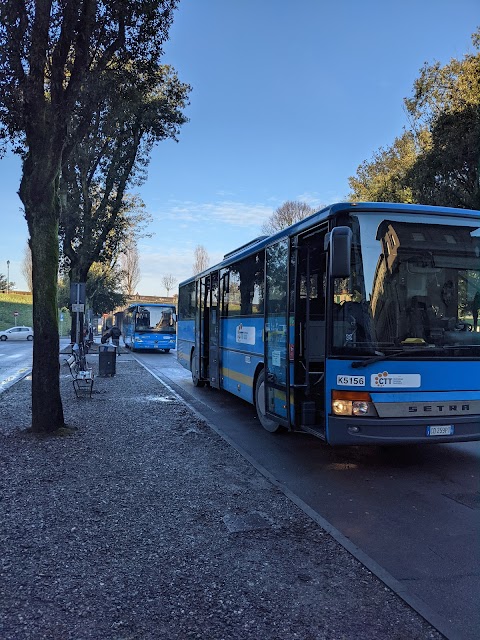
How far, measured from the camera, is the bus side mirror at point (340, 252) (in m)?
5.55

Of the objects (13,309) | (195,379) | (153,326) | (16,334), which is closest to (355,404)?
(195,379)

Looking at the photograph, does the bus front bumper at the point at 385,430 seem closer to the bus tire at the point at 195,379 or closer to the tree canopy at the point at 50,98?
the tree canopy at the point at 50,98

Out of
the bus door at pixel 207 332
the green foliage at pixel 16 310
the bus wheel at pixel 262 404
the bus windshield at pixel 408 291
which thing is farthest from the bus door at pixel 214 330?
the green foliage at pixel 16 310

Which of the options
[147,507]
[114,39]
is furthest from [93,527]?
[114,39]

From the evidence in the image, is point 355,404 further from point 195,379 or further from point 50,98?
point 195,379

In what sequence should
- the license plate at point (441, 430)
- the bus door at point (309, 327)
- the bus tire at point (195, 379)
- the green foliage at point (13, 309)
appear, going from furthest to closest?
1. the green foliage at point (13, 309)
2. the bus tire at point (195, 379)
3. the bus door at point (309, 327)
4. the license plate at point (441, 430)

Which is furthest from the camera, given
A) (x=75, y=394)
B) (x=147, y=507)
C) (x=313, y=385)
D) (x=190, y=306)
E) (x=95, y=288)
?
(x=95, y=288)

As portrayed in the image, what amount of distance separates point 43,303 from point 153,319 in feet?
78.9

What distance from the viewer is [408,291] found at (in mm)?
5852

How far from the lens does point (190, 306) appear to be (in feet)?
53.0

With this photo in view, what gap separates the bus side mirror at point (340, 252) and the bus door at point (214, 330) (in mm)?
6717

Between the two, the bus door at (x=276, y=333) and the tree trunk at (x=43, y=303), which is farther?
the tree trunk at (x=43, y=303)

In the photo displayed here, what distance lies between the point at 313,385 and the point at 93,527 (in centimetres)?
346

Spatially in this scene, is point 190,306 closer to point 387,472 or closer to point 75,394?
point 75,394
